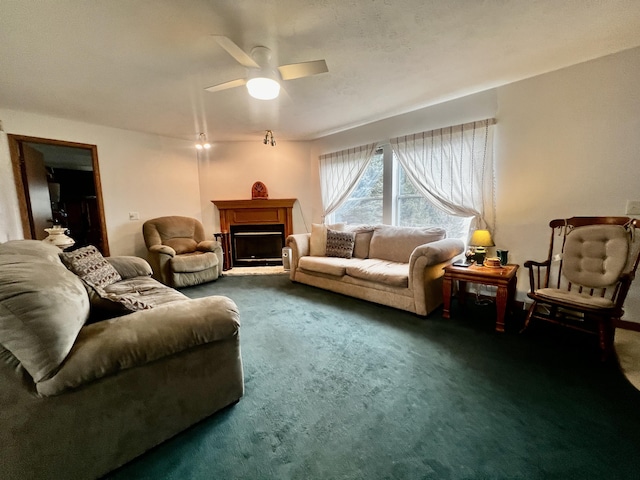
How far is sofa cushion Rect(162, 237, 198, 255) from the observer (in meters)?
4.19

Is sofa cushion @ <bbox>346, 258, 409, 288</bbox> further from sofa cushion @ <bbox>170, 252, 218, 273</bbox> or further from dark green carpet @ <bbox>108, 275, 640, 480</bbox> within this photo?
sofa cushion @ <bbox>170, 252, 218, 273</bbox>

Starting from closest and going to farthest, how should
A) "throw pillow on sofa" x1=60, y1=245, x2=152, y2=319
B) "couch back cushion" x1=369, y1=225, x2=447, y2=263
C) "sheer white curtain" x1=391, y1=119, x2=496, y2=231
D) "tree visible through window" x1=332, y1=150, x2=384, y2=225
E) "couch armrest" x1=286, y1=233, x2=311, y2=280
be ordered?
1. "throw pillow on sofa" x1=60, y1=245, x2=152, y2=319
2. "sheer white curtain" x1=391, y1=119, x2=496, y2=231
3. "couch back cushion" x1=369, y1=225, x2=447, y2=263
4. "couch armrest" x1=286, y1=233, x2=311, y2=280
5. "tree visible through window" x1=332, y1=150, x2=384, y2=225

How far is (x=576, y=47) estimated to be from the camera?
209 centimetres

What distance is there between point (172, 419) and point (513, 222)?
134 inches

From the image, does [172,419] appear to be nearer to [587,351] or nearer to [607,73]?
[587,351]

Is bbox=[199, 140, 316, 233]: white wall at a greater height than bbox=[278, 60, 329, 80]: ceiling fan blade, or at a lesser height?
lesser

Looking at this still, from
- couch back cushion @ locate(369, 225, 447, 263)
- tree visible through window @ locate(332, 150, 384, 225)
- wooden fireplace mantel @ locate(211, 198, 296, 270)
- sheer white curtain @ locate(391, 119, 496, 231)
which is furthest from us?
wooden fireplace mantel @ locate(211, 198, 296, 270)

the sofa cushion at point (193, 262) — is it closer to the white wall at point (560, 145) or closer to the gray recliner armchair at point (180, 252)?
the gray recliner armchair at point (180, 252)

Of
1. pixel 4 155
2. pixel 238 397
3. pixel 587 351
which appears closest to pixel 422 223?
pixel 587 351

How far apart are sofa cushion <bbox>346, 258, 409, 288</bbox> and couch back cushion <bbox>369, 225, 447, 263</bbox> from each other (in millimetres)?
129

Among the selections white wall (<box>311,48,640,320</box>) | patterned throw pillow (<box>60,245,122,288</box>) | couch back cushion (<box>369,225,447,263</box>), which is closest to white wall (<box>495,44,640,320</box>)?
white wall (<box>311,48,640,320</box>)

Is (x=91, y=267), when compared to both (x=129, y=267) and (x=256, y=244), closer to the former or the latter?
(x=129, y=267)

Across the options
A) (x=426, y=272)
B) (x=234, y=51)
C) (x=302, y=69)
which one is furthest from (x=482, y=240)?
(x=234, y=51)

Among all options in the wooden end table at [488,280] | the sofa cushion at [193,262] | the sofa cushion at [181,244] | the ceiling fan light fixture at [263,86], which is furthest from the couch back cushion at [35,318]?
the sofa cushion at [181,244]
